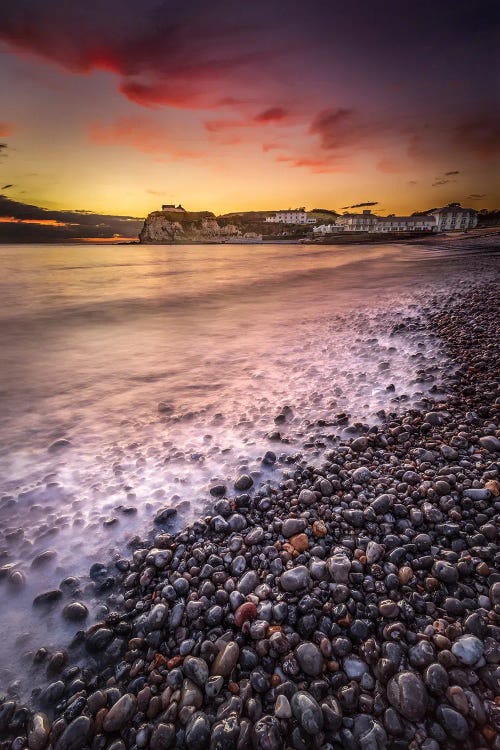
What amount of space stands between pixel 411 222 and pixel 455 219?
11356mm

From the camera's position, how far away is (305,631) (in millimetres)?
1922

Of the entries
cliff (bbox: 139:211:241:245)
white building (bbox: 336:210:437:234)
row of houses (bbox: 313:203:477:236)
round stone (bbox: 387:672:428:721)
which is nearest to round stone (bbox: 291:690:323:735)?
round stone (bbox: 387:672:428:721)

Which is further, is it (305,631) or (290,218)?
(290,218)

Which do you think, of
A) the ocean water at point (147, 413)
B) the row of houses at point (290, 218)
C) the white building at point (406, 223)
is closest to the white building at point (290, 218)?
the row of houses at point (290, 218)

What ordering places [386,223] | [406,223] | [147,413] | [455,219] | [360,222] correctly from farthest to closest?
1. [360,222]
2. [386,223]
3. [406,223]
4. [455,219]
5. [147,413]

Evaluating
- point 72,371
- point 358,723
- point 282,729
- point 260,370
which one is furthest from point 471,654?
point 72,371

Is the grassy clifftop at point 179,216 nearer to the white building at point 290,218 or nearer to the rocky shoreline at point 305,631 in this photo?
the white building at point 290,218

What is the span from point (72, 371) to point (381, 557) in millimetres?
6250

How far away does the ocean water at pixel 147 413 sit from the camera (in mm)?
2678

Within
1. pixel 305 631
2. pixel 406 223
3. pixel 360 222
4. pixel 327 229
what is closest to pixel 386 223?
pixel 406 223

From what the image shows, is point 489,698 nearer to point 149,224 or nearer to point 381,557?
point 381,557

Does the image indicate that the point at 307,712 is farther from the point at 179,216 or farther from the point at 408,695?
the point at 179,216

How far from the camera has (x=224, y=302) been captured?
14.2m

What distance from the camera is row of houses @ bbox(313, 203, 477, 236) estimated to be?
9725cm
